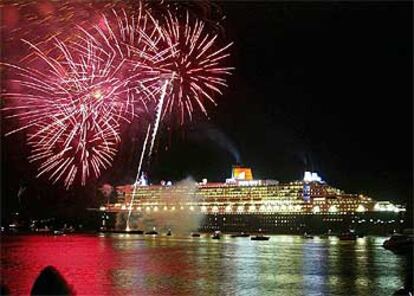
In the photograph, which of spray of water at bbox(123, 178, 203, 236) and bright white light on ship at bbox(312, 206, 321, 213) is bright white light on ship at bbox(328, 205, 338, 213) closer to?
bright white light on ship at bbox(312, 206, 321, 213)

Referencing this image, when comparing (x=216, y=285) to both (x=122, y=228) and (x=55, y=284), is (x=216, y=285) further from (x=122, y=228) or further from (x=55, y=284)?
(x=122, y=228)

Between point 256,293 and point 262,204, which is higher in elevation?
A: point 262,204

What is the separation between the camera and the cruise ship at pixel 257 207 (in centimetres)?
8462

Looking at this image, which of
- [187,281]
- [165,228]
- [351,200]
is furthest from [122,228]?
[187,281]

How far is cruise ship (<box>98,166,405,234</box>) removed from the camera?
278 ft

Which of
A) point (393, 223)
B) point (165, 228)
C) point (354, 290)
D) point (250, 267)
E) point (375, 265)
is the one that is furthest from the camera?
point (165, 228)

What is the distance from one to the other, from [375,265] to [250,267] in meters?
5.41

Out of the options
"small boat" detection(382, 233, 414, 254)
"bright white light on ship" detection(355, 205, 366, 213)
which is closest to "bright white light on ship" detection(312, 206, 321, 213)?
"bright white light on ship" detection(355, 205, 366, 213)

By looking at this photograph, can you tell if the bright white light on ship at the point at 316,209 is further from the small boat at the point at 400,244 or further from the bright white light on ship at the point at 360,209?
the small boat at the point at 400,244

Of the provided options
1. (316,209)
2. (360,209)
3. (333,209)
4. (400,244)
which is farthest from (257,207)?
(400,244)

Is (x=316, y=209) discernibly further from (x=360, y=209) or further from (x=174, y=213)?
(x=174, y=213)

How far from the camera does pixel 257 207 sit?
295 feet

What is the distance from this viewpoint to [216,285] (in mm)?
16469

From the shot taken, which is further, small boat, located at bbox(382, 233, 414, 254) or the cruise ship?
the cruise ship
